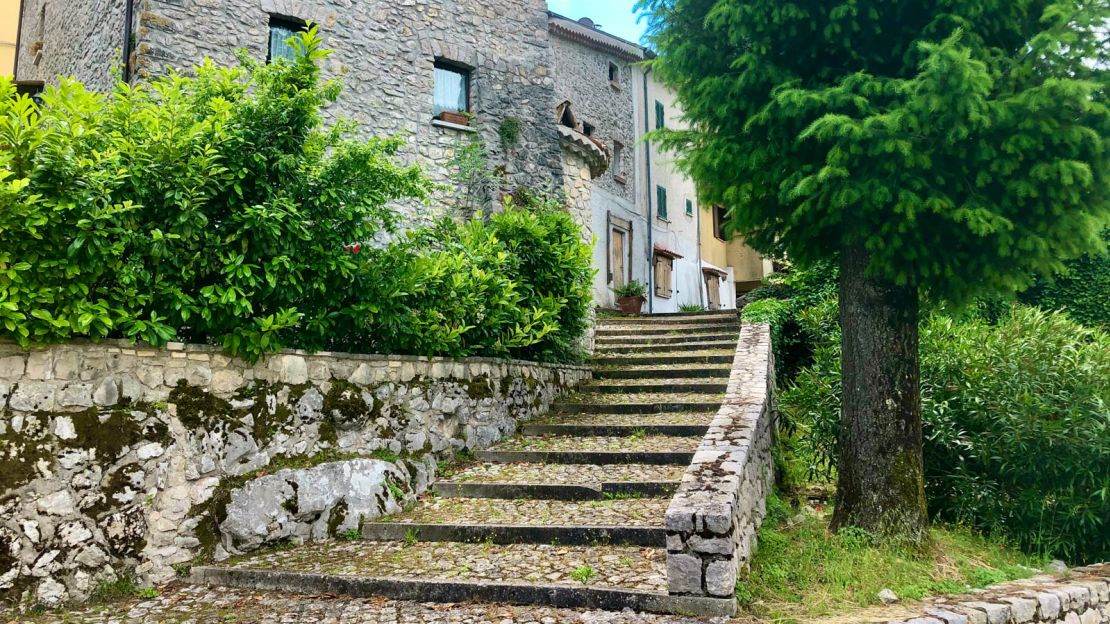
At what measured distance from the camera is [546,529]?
16.3 ft

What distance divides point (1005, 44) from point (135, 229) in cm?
587

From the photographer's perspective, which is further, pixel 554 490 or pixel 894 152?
pixel 554 490

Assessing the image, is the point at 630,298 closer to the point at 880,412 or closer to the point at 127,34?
the point at 127,34

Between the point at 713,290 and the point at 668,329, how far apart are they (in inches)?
536

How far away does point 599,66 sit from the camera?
20.2 metres

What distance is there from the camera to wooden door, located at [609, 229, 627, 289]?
59.5 ft

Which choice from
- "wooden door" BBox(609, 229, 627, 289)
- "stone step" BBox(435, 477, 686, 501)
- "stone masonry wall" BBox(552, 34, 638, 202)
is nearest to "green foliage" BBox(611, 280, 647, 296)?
"wooden door" BBox(609, 229, 627, 289)

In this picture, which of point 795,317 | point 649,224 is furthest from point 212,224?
point 649,224

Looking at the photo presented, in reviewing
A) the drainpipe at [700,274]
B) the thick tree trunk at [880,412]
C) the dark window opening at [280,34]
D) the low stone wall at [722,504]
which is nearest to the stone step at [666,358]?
the low stone wall at [722,504]

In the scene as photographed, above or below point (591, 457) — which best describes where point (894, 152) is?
above

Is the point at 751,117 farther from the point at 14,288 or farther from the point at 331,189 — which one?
the point at 14,288

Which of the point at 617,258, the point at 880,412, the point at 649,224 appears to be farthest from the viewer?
the point at 649,224

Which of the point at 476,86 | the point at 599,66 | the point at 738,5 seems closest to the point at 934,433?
the point at 738,5

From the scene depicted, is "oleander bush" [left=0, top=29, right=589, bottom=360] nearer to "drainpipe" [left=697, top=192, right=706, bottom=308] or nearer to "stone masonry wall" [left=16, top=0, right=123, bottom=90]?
"stone masonry wall" [left=16, top=0, right=123, bottom=90]
